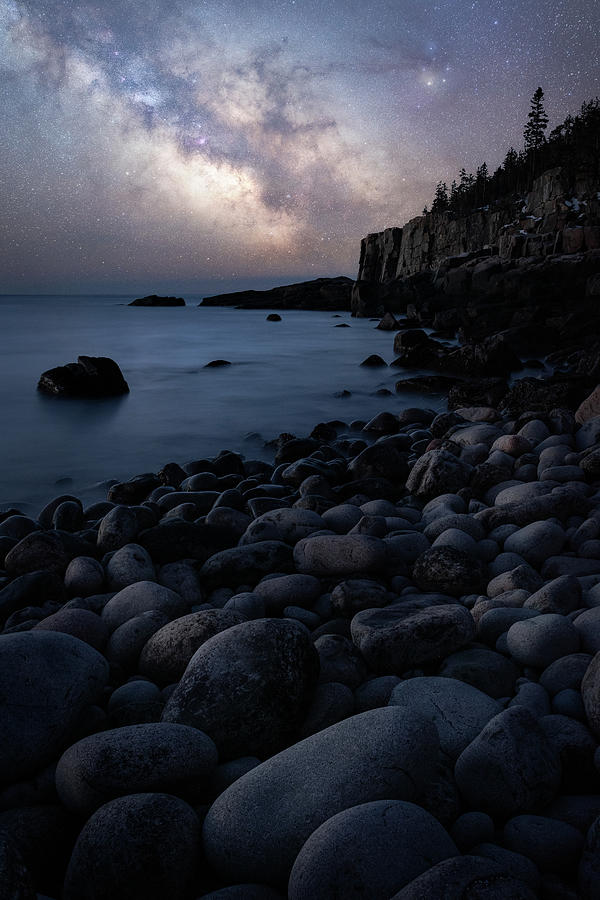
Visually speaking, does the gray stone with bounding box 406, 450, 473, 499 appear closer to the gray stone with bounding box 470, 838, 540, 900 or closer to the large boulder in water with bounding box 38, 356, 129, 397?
the gray stone with bounding box 470, 838, 540, 900

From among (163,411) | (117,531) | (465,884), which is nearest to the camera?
(465,884)

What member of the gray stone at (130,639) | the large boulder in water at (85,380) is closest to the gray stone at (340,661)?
the gray stone at (130,639)

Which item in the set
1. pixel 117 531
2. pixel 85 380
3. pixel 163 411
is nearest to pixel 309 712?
pixel 117 531

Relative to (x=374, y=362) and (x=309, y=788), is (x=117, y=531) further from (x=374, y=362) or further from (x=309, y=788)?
(x=374, y=362)

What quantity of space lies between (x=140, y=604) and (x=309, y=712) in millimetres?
1178

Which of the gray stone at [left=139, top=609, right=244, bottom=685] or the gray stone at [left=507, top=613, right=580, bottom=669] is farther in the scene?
the gray stone at [left=139, top=609, right=244, bottom=685]

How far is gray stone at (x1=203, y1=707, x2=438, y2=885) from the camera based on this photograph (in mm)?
1509

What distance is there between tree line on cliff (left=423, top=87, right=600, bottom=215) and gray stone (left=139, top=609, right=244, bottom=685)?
202ft

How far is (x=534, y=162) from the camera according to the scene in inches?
2672

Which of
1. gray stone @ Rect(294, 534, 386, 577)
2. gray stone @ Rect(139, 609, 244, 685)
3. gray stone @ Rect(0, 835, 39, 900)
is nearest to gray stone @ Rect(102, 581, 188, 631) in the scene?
gray stone @ Rect(139, 609, 244, 685)

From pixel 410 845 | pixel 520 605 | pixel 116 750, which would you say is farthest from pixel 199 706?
pixel 520 605

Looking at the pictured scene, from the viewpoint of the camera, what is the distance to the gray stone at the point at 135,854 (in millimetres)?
1472

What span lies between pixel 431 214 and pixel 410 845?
3259 inches

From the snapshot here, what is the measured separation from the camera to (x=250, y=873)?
4.93 feet
